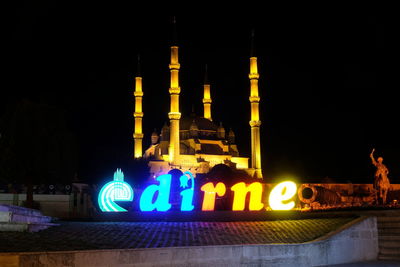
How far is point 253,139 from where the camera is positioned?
5503 centimetres

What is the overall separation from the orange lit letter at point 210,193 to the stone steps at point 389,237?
187 inches

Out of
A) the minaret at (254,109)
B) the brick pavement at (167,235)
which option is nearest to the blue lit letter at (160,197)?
the brick pavement at (167,235)

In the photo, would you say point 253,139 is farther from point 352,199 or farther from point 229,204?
point 229,204

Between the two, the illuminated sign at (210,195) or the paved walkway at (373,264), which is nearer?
the paved walkway at (373,264)

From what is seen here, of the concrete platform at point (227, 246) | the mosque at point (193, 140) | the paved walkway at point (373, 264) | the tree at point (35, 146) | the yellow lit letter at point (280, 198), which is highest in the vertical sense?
the mosque at point (193, 140)

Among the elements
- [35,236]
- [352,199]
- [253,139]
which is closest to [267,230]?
[35,236]

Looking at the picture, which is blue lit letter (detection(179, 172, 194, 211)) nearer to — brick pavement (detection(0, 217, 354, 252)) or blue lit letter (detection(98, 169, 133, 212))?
brick pavement (detection(0, 217, 354, 252))

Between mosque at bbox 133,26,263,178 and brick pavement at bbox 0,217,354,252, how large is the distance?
39.2 m

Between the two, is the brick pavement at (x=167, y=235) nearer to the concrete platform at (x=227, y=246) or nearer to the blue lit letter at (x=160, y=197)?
the concrete platform at (x=227, y=246)

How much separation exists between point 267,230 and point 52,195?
1492 centimetres

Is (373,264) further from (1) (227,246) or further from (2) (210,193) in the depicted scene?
(2) (210,193)

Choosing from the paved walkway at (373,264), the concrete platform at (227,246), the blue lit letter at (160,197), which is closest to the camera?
the concrete platform at (227,246)

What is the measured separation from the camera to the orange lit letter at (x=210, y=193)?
15.8 metres

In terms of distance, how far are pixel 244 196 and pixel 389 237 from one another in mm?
4700
